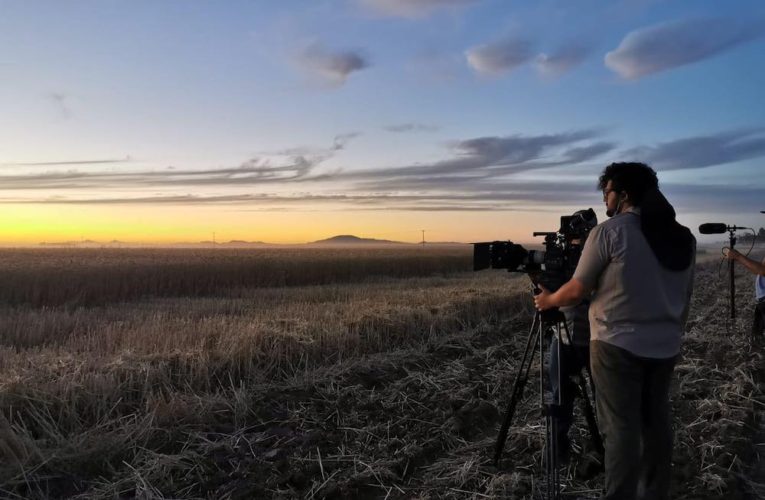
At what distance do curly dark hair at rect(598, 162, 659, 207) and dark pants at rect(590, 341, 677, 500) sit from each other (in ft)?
2.83

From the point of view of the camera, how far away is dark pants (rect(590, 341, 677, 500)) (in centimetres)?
310

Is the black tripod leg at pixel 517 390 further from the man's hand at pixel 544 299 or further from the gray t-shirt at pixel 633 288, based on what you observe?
the gray t-shirt at pixel 633 288

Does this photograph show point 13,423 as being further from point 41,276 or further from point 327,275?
point 327,275

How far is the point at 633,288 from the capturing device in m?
3.03

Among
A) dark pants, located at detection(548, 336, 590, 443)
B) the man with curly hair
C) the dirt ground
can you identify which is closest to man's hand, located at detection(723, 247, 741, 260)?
the dirt ground

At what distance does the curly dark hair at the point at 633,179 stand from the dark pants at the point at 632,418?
86 cm

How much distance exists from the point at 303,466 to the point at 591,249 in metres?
2.97

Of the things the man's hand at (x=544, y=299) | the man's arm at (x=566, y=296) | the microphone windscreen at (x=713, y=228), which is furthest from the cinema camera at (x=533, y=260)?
the microphone windscreen at (x=713, y=228)

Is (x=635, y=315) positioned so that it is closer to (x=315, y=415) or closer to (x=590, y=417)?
(x=590, y=417)

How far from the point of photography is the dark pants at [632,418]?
122 inches

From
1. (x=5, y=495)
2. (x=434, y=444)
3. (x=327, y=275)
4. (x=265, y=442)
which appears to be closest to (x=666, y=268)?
(x=434, y=444)

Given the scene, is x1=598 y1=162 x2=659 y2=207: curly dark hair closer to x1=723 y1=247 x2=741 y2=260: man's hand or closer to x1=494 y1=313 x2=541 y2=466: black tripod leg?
x1=494 y1=313 x2=541 y2=466: black tripod leg

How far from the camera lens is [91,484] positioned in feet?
14.2

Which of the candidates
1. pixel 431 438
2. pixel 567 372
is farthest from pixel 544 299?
pixel 431 438
